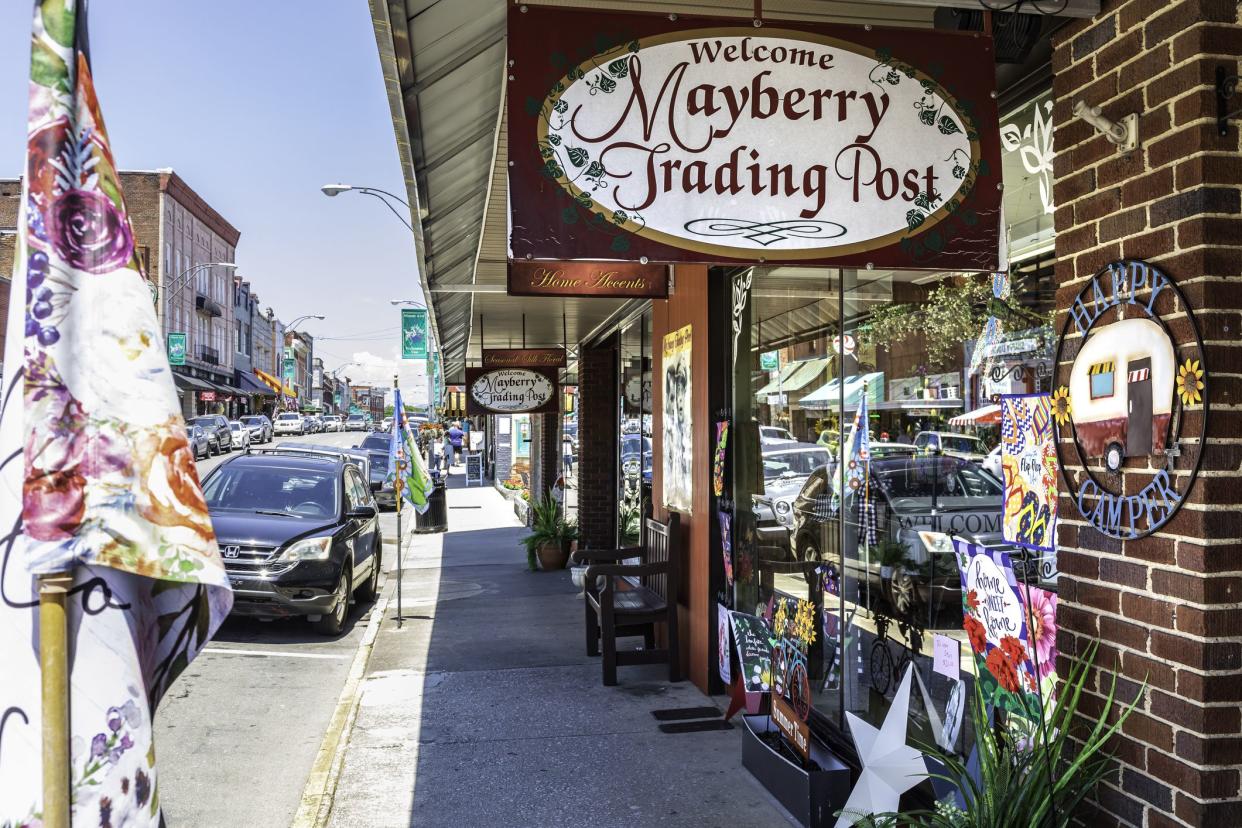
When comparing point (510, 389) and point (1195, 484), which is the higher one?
point (510, 389)

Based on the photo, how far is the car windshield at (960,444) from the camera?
391 centimetres

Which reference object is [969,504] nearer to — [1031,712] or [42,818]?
[1031,712]

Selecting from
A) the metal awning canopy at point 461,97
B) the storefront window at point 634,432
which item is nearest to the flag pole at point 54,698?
the metal awning canopy at point 461,97

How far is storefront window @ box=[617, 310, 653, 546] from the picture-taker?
991cm

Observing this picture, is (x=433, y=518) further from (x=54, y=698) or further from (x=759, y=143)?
(x=54, y=698)

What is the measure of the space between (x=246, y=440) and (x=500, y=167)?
40588 millimetres

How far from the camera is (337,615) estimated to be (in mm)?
8992

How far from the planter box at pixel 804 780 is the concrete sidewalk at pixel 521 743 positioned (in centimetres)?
9

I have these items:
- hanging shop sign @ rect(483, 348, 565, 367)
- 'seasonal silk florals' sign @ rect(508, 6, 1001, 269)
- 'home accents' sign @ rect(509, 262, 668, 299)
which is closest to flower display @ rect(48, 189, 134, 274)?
'seasonal silk florals' sign @ rect(508, 6, 1001, 269)

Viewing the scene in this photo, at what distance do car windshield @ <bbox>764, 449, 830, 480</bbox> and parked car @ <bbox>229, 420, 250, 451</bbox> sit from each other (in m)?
38.8

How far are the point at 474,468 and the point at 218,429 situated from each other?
11353 mm

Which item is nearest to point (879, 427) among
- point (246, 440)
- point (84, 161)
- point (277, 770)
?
point (84, 161)

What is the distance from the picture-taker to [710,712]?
6.12m

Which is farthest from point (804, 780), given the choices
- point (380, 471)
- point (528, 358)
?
point (380, 471)
